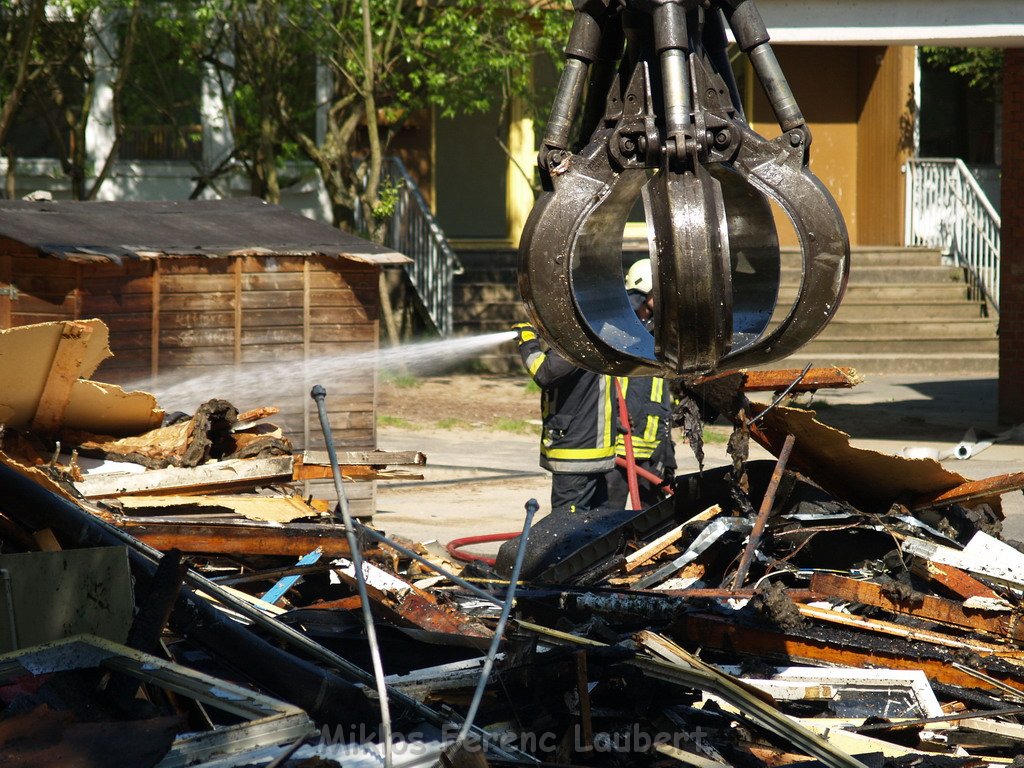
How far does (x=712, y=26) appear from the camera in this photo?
3.49 metres

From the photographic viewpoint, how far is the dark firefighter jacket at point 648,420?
807 cm

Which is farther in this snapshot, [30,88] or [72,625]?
[30,88]

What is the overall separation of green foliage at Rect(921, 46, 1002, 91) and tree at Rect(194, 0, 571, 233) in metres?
7.52

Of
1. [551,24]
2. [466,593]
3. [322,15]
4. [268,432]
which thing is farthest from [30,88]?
[466,593]

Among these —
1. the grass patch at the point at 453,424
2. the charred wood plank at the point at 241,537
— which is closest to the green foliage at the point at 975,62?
the grass patch at the point at 453,424

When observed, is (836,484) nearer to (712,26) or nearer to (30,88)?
(712,26)

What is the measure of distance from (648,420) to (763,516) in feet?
6.96

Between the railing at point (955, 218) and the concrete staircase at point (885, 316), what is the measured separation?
0.31 meters

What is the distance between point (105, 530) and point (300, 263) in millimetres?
6238

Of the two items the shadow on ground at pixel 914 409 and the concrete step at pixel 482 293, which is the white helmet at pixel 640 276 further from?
the concrete step at pixel 482 293

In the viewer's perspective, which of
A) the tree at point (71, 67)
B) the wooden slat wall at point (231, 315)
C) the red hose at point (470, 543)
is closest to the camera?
the red hose at point (470, 543)

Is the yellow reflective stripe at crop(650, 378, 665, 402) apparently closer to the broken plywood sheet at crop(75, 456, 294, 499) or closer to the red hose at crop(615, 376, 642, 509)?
the red hose at crop(615, 376, 642, 509)

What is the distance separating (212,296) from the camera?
35.2ft

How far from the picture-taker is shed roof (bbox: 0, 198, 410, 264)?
9.88m
